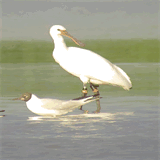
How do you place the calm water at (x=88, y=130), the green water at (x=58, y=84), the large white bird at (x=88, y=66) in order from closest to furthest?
the calm water at (x=88, y=130) < the large white bird at (x=88, y=66) < the green water at (x=58, y=84)

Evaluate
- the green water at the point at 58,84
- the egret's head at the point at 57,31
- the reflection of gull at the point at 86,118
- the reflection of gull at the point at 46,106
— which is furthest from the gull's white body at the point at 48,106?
the green water at the point at 58,84

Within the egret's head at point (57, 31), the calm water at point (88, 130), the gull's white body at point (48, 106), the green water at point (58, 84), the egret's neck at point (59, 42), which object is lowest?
the calm water at point (88, 130)

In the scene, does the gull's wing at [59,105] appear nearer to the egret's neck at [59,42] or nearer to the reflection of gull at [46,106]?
the reflection of gull at [46,106]

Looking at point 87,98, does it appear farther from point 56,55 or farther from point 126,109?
point 56,55

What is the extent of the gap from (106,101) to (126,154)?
4.26 metres

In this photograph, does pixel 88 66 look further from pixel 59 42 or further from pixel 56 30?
pixel 56 30

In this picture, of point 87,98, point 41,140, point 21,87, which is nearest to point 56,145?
point 41,140

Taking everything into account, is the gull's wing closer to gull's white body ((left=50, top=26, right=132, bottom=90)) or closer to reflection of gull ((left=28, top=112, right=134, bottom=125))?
reflection of gull ((left=28, top=112, right=134, bottom=125))

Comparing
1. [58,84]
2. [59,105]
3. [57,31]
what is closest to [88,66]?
[57,31]

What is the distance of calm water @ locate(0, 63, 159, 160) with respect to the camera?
262 inches

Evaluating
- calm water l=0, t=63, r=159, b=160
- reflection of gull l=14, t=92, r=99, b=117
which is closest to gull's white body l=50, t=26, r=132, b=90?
calm water l=0, t=63, r=159, b=160

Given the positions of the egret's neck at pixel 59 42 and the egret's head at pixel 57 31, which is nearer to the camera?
the egret's neck at pixel 59 42

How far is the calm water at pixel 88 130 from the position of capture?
664 centimetres

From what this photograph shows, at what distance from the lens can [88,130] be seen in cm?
789
